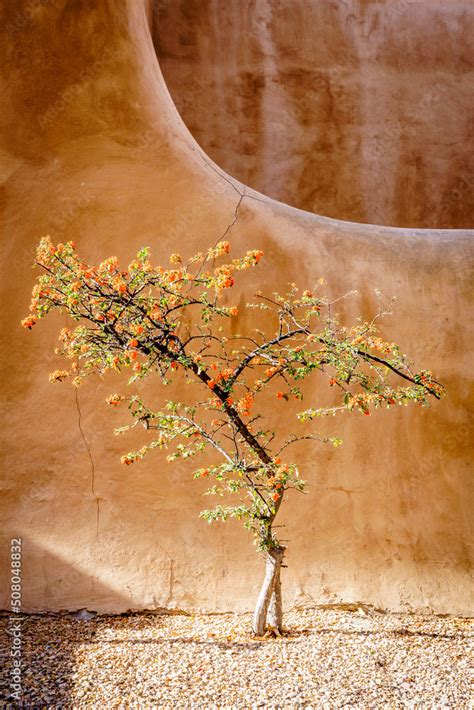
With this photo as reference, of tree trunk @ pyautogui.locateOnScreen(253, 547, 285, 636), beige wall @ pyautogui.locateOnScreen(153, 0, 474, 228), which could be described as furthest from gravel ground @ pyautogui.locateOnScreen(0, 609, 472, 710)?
beige wall @ pyautogui.locateOnScreen(153, 0, 474, 228)

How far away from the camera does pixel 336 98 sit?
30.9 ft

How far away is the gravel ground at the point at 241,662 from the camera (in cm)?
398

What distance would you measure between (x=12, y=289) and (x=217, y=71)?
4.85 m

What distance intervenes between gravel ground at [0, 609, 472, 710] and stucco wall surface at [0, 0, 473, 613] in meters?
0.25

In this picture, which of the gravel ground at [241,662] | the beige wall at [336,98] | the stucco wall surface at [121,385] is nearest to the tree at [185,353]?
the gravel ground at [241,662]

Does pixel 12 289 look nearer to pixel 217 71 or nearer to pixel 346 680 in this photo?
pixel 346 680

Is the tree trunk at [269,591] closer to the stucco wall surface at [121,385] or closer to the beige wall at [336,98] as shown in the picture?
the stucco wall surface at [121,385]

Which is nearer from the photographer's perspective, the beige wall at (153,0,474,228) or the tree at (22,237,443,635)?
the tree at (22,237,443,635)

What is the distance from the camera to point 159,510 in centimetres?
563

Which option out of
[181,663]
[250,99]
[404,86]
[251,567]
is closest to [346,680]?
[181,663]

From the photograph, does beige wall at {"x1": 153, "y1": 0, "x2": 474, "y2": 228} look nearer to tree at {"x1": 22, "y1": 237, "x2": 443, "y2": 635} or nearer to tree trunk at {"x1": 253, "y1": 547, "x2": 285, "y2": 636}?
tree at {"x1": 22, "y1": 237, "x2": 443, "y2": 635}

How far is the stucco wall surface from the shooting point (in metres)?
5.51

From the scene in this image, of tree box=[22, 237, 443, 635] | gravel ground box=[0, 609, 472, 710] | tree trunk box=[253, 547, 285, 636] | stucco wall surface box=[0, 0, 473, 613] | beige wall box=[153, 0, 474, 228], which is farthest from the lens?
beige wall box=[153, 0, 474, 228]

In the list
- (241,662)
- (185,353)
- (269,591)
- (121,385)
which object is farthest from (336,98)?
(241,662)
